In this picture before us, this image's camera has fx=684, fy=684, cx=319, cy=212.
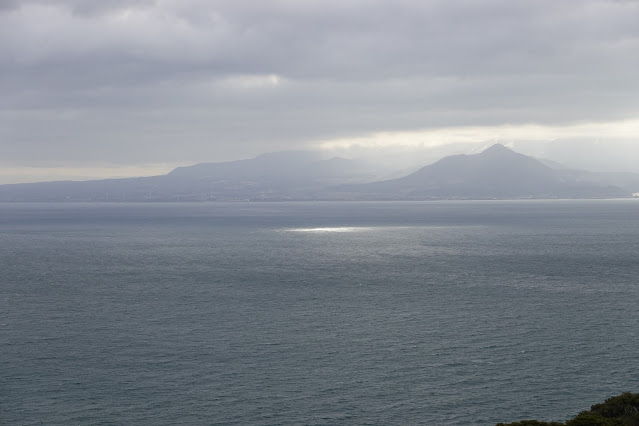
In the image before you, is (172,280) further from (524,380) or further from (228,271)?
(524,380)

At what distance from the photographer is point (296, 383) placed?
57.4 m

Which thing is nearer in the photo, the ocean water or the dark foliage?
the dark foliage

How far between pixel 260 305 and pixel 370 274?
36661 mm

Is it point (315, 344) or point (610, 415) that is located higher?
point (315, 344)

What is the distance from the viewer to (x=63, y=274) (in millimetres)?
126375

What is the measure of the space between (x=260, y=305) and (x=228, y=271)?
39.5 m

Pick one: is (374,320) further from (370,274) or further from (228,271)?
(228,271)

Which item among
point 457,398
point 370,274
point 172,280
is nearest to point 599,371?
point 457,398

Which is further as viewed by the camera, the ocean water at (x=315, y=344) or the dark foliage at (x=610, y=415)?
the ocean water at (x=315, y=344)

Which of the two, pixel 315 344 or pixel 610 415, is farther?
pixel 315 344

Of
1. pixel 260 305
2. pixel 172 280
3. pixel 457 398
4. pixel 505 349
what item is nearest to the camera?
pixel 457 398

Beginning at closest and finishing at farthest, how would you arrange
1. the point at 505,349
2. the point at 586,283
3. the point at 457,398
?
the point at 457,398
the point at 505,349
the point at 586,283

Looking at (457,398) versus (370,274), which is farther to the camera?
(370,274)

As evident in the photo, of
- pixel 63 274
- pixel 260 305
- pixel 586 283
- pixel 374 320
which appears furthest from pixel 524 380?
pixel 63 274
